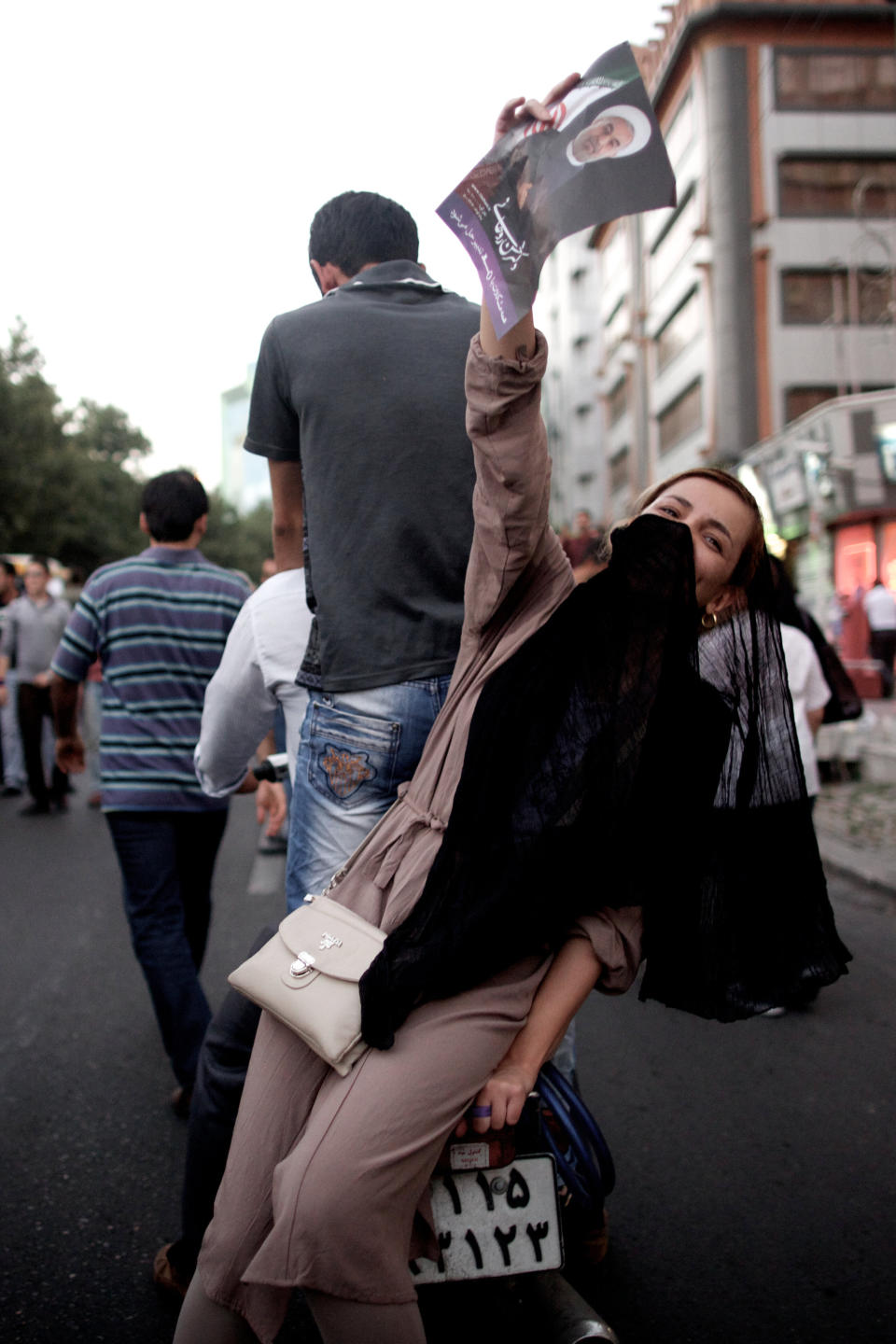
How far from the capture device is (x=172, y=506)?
3891 millimetres

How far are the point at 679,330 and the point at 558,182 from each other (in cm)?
3999

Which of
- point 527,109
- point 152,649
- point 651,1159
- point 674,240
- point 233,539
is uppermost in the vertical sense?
point 674,240

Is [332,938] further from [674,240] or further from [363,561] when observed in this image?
[674,240]

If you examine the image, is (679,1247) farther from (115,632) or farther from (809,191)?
(809,191)

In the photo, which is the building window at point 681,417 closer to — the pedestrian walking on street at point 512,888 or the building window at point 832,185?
the building window at point 832,185

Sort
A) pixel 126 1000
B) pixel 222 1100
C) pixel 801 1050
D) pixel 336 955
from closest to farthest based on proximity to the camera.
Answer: pixel 336 955 → pixel 222 1100 → pixel 801 1050 → pixel 126 1000

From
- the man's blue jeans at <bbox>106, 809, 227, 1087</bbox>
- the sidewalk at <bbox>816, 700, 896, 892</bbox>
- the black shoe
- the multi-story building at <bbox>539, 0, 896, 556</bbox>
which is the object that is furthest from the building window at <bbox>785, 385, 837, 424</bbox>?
the black shoe

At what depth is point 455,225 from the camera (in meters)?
1.74

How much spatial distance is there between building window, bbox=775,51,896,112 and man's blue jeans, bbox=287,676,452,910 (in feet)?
123

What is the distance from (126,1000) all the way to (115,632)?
1.83 meters

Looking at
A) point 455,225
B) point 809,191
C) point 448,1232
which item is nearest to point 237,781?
point 448,1232

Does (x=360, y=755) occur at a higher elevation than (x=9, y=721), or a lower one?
higher

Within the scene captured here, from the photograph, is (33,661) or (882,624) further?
(882,624)

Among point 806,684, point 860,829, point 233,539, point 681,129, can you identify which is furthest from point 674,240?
point 233,539
